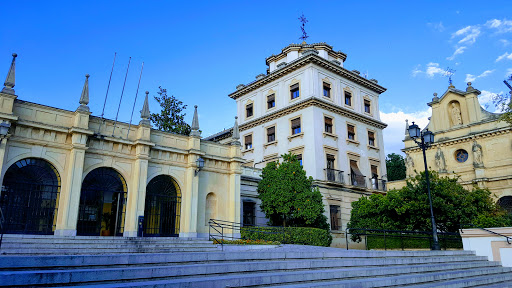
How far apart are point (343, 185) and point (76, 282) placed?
2405 centimetres

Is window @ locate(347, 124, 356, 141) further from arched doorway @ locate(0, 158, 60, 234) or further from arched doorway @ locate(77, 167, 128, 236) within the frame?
arched doorway @ locate(0, 158, 60, 234)

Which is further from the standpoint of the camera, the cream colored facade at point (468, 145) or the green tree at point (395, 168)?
the green tree at point (395, 168)

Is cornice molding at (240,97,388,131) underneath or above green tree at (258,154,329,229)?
above

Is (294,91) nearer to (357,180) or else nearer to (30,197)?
(357,180)

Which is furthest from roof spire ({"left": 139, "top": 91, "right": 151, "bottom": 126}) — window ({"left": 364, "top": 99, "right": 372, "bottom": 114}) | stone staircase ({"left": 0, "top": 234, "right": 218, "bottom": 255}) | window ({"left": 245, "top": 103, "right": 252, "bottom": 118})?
window ({"left": 364, "top": 99, "right": 372, "bottom": 114})

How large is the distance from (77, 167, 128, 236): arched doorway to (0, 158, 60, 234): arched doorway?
49.4 inches

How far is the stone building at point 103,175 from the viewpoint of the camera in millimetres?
15422

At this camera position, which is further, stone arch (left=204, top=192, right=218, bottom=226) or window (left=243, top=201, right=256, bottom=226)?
window (left=243, top=201, right=256, bottom=226)

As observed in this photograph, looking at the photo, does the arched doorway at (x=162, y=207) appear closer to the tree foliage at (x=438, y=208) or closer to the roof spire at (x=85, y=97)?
the roof spire at (x=85, y=97)

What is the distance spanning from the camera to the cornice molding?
92.3ft

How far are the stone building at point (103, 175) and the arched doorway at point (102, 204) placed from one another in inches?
1.8

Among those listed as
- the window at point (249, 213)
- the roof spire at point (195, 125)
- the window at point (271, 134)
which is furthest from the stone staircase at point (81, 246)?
the window at point (271, 134)

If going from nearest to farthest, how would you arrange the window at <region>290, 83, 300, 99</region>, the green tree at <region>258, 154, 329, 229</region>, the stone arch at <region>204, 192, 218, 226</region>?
the stone arch at <region>204, 192, 218, 226</region>, the green tree at <region>258, 154, 329, 229</region>, the window at <region>290, 83, 300, 99</region>

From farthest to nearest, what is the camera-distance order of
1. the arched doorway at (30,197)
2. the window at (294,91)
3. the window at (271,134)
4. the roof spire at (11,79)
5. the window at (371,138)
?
the window at (371,138)
the window at (271,134)
the window at (294,91)
the roof spire at (11,79)
the arched doorway at (30,197)
